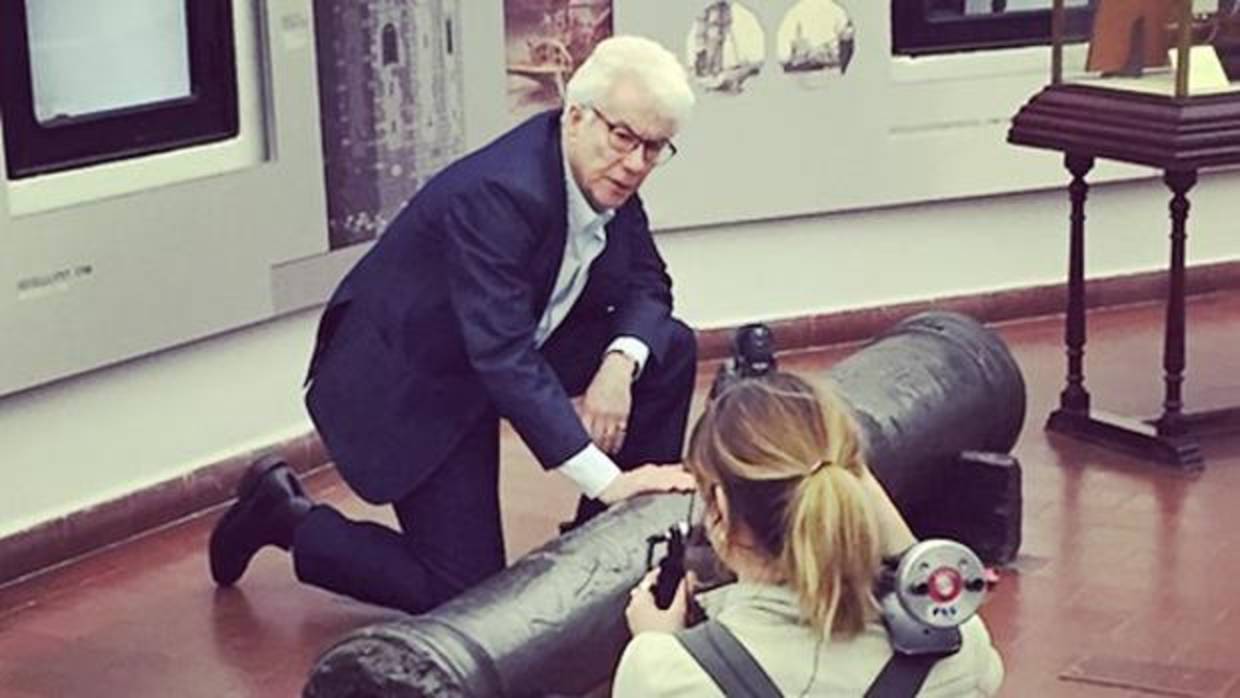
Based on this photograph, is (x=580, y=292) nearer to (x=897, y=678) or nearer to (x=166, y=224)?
(x=166, y=224)

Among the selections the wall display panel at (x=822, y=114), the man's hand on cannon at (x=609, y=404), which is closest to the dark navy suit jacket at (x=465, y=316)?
the man's hand on cannon at (x=609, y=404)

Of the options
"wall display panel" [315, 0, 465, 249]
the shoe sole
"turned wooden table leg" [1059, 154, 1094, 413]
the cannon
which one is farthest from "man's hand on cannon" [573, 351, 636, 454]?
"turned wooden table leg" [1059, 154, 1094, 413]

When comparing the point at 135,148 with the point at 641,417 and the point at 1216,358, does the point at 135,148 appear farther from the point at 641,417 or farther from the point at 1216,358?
the point at 1216,358

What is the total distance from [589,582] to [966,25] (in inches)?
158

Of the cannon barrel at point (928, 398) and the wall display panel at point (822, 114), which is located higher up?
the wall display panel at point (822, 114)

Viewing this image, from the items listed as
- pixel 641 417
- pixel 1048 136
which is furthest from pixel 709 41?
pixel 641 417

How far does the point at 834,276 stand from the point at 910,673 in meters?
5.05

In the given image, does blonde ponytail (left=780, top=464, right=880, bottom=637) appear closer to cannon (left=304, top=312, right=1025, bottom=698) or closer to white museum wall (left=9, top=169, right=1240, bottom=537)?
cannon (left=304, top=312, right=1025, bottom=698)

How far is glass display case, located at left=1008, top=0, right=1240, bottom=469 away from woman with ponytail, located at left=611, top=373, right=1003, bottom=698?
3566mm

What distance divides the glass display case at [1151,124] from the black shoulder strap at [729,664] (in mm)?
3643

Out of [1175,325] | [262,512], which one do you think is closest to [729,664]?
[262,512]

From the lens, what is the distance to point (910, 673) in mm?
2725

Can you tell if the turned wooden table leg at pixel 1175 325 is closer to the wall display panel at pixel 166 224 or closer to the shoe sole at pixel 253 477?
the wall display panel at pixel 166 224

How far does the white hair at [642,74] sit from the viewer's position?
432 centimetres
